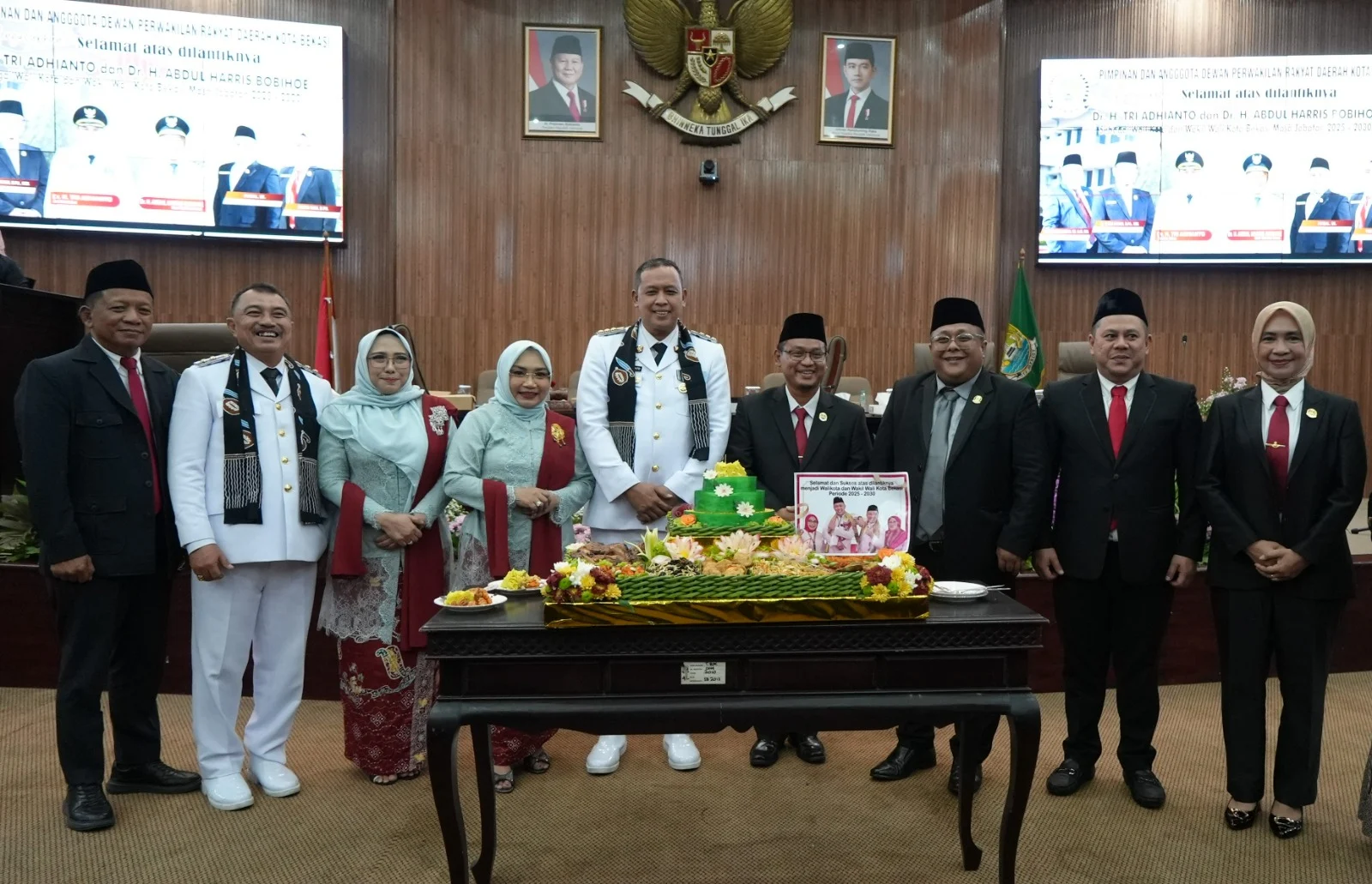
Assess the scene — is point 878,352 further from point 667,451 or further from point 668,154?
point 667,451

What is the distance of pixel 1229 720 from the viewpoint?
3.31 metres

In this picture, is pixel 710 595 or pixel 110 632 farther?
pixel 110 632

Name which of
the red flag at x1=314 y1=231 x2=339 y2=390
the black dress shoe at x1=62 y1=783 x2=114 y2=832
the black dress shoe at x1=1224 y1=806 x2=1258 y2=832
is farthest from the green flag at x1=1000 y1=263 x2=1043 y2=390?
the black dress shoe at x1=62 y1=783 x2=114 y2=832

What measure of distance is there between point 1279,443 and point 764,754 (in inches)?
85.1

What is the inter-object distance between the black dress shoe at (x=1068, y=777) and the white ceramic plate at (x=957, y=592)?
4.08ft

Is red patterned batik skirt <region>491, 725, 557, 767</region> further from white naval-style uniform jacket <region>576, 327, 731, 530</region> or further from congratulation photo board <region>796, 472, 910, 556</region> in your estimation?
congratulation photo board <region>796, 472, 910, 556</region>

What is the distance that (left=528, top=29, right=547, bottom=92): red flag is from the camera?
9242mm

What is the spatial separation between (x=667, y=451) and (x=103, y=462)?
197 cm

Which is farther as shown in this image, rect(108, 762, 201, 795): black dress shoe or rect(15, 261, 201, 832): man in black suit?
rect(108, 762, 201, 795): black dress shoe

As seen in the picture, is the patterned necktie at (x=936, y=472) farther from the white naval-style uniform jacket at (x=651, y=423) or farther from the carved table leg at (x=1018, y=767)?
the carved table leg at (x=1018, y=767)

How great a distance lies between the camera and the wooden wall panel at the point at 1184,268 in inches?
396

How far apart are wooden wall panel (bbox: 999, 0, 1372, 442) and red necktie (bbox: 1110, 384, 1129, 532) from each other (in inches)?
270

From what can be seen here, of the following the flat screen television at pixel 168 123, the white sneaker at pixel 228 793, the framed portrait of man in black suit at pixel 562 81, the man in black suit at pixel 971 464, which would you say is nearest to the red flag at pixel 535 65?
the framed portrait of man in black suit at pixel 562 81

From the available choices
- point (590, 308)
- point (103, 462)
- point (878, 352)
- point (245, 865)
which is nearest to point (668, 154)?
point (590, 308)
